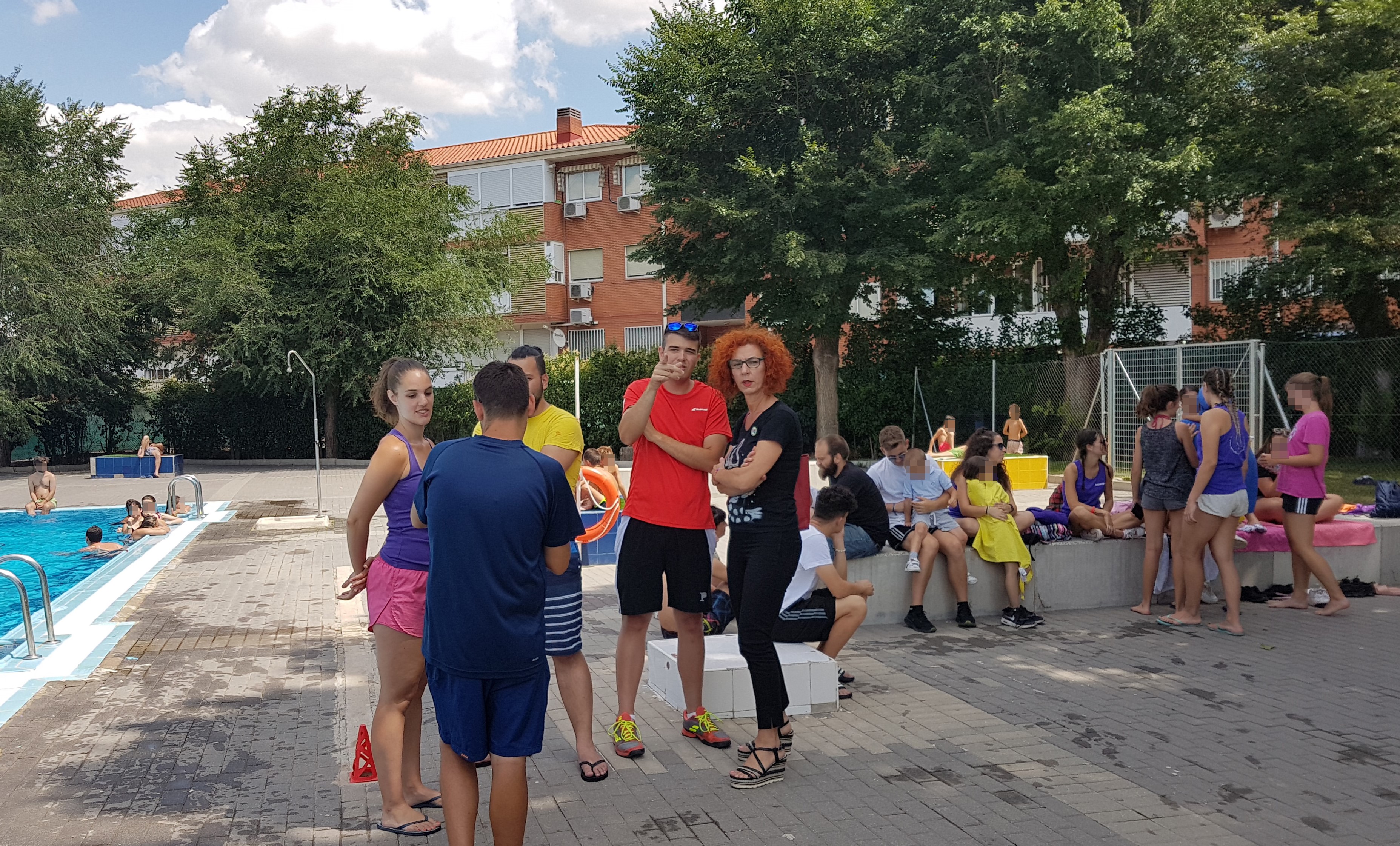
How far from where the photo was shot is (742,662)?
5660 millimetres

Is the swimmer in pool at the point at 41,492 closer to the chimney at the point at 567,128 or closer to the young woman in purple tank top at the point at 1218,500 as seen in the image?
the young woman in purple tank top at the point at 1218,500

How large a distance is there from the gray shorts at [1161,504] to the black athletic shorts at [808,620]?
3.47 m

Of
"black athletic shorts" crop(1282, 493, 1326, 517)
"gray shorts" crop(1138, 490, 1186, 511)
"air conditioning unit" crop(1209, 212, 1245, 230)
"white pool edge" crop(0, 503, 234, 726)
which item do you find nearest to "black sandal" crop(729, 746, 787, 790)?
"white pool edge" crop(0, 503, 234, 726)

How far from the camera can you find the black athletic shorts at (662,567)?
4891 millimetres

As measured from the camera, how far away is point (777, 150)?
2734cm

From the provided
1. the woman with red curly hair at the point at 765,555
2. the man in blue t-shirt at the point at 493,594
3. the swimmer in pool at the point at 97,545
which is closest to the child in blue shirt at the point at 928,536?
the woman with red curly hair at the point at 765,555

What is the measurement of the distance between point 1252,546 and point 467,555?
26.6 ft

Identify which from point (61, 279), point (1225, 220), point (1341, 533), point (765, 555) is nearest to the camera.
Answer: point (765, 555)

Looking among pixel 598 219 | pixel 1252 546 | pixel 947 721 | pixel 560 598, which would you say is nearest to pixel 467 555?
pixel 560 598

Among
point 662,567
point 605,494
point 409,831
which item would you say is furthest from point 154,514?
point 409,831

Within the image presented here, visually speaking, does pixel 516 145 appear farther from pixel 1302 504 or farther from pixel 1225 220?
pixel 1302 504

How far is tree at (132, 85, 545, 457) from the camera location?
3092 cm

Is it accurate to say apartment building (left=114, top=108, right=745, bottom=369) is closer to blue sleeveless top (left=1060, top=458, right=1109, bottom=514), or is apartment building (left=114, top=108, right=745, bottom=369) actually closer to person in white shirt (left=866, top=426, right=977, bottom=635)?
blue sleeveless top (left=1060, top=458, right=1109, bottom=514)

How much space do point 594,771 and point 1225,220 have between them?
1000 inches
